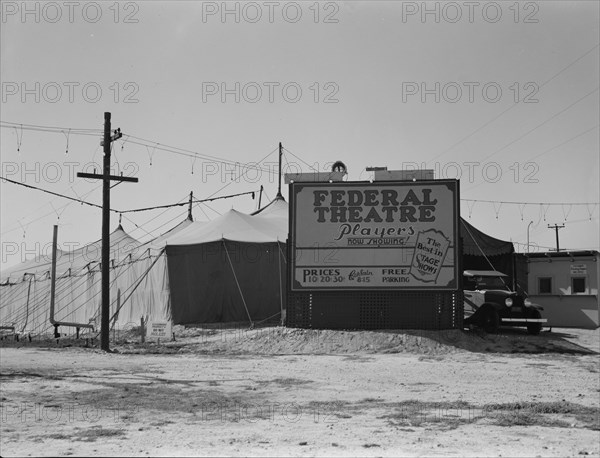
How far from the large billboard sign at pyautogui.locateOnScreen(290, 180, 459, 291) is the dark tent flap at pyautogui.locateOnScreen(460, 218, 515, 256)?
315 inches

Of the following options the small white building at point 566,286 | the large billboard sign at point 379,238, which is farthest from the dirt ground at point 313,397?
the small white building at point 566,286

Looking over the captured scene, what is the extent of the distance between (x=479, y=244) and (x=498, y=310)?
322 inches

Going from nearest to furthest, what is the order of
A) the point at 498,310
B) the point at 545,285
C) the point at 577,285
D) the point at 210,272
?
the point at 498,310
the point at 210,272
the point at 577,285
the point at 545,285

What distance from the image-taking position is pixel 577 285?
31.0 m

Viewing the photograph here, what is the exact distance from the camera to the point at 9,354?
64.6 ft

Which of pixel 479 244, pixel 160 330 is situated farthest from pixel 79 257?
pixel 479 244

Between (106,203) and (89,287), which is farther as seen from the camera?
A: (89,287)

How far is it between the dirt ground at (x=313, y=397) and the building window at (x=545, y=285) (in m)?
11.3

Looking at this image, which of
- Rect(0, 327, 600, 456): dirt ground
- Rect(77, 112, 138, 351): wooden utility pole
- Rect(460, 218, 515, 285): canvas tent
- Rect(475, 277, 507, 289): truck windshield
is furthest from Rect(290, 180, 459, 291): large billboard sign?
Rect(460, 218, 515, 285): canvas tent

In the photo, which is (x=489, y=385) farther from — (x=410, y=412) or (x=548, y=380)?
(x=410, y=412)

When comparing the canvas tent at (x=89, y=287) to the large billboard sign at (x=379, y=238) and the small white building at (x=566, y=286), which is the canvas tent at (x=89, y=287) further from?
the small white building at (x=566, y=286)

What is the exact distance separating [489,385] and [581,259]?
19.5 metres

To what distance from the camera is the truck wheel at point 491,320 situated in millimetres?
22453

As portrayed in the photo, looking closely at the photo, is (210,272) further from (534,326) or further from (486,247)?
(534,326)
